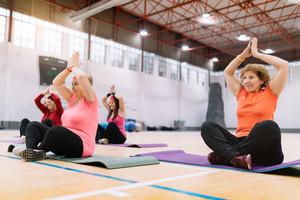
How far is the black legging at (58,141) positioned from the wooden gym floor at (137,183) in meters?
0.21

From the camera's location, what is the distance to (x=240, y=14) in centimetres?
1469

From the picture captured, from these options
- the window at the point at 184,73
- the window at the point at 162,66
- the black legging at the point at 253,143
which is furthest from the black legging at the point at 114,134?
the window at the point at 184,73

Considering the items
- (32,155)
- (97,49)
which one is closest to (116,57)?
(97,49)

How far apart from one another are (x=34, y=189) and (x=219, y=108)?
61.9 ft

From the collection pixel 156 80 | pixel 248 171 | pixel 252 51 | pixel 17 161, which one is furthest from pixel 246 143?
pixel 156 80

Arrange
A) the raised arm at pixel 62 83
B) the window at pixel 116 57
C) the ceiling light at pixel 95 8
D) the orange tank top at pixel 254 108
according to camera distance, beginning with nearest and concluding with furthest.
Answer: the orange tank top at pixel 254 108 < the raised arm at pixel 62 83 < the ceiling light at pixel 95 8 < the window at pixel 116 57

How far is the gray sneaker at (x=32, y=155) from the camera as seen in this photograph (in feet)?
8.05

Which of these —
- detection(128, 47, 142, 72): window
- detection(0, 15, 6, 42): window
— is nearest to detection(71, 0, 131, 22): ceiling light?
detection(0, 15, 6, 42): window

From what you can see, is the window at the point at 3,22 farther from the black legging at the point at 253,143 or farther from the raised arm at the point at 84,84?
the black legging at the point at 253,143

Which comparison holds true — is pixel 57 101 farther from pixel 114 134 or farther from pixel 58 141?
pixel 58 141

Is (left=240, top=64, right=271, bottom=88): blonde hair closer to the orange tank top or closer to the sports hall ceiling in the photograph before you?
the orange tank top

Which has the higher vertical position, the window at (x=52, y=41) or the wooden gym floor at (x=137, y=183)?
the window at (x=52, y=41)

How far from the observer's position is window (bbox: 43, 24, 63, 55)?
39.2 ft

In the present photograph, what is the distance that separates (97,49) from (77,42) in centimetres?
112
